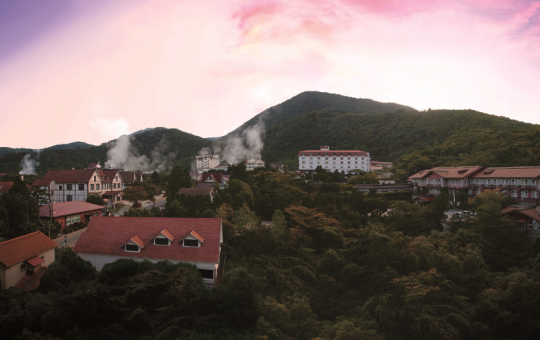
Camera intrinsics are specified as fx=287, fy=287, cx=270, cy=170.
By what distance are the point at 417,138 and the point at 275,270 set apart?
7672 centimetres

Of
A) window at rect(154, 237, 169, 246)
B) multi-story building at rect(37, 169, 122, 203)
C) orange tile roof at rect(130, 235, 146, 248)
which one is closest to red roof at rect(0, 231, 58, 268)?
orange tile roof at rect(130, 235, 146, 248)

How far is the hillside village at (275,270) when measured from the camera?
13.5 metres

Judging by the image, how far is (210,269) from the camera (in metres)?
16.9

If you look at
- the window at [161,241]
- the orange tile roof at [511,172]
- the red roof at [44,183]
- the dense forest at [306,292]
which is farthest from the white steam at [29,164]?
the orange tile roof at [511,172]

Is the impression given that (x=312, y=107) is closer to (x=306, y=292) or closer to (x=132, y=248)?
(x=306, y=292)

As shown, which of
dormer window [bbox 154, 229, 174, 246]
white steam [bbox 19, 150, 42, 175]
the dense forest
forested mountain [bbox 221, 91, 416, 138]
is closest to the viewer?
the dense forest

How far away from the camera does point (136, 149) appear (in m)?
106

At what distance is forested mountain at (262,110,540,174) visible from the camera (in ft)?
146

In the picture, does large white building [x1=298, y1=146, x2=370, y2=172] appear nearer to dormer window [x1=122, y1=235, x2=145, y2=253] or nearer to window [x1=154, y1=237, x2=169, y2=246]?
window [x1=154, y1=237, x2=169, y2=246]

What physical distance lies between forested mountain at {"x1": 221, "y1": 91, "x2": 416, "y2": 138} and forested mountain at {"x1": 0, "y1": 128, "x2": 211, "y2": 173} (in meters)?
43.6

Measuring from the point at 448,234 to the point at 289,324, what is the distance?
16.0 m

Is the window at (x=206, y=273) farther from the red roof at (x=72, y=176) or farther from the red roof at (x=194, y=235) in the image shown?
the red roof at (x=72, y=176)

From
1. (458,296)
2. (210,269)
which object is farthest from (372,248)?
(210,269)

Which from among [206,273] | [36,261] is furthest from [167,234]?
[36,261]
